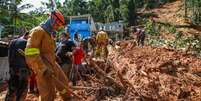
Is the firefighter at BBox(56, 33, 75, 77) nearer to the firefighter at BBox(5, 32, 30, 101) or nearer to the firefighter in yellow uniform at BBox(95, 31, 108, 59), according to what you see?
the firefighter at BBox(5, 32, 30, 101)

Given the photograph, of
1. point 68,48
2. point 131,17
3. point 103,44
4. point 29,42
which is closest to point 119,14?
point 131,17

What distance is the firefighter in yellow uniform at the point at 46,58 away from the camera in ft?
22.4

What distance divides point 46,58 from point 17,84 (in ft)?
4.01

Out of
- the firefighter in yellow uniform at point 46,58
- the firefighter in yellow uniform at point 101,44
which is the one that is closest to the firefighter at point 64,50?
the firefighter in yellow uniform at point 101,44

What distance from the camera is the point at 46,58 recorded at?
280 inches

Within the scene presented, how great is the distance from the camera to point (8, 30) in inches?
1629

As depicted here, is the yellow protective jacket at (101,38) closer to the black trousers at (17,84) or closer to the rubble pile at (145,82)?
the rubble pile at (145,82)

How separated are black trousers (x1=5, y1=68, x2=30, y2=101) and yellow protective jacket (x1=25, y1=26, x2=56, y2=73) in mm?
1103

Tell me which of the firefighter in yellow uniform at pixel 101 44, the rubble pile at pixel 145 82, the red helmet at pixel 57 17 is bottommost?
the rubble pile at pixel 145 82

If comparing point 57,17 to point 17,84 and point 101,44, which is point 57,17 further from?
point 101,44

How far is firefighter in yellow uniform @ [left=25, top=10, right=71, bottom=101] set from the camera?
681cm

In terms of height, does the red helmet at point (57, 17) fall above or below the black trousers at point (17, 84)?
above

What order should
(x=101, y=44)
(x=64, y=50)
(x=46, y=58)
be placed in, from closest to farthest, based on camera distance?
(x=46, y=58) → (x=64, y=50) → (x=101, y=44)

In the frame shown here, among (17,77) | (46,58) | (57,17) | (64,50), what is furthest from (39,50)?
(64,50)
